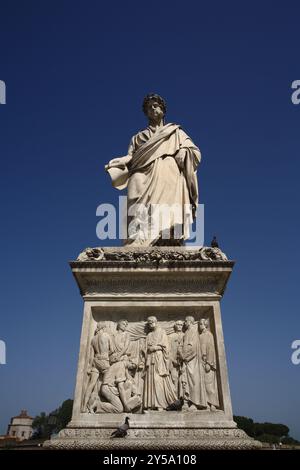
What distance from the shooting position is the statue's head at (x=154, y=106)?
10.9 meters

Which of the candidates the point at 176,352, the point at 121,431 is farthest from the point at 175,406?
the point at 121,431

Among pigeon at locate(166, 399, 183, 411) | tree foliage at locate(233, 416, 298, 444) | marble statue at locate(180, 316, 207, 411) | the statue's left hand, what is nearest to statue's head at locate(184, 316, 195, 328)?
marble statue at locate(180, 316, 207, 411)

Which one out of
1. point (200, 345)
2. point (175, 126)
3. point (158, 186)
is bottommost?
point (200, 345)

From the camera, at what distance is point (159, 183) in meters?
9.25

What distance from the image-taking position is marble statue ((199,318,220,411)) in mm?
6422

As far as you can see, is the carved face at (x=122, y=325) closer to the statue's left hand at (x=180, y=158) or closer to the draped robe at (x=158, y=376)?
the draped robe at (x=158, y=376)

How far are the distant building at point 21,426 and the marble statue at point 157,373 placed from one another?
211 ft

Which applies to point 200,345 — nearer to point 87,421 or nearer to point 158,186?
point 87,421

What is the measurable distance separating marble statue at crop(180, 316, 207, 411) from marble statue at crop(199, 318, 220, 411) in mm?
67

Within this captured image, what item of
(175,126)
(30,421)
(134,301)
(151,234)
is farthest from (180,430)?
(30,421)

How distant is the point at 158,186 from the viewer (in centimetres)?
920

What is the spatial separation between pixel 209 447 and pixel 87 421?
6.09ft

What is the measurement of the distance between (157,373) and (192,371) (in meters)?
0.57

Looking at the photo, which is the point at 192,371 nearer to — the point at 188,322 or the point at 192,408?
the point at 192,408
